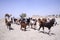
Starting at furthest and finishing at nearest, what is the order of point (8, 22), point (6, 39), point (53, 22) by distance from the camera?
point (8, 22)
point (53, 22)
point (6, 39)

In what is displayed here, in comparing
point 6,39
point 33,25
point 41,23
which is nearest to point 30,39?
point 6,39

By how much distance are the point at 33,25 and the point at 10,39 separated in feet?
30.0

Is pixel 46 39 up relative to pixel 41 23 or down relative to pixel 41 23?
down

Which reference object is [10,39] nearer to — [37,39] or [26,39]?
[26,39]

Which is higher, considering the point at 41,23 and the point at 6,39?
the point at 41,23

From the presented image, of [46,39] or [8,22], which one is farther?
[8,22]

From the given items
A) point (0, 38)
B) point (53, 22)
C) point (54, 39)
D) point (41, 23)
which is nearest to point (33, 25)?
point (41, 23)

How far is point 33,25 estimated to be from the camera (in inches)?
797

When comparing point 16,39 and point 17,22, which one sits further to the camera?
point 17,22

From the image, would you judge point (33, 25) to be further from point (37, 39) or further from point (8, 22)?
point (37, 39)

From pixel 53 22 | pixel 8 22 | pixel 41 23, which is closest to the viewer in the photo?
pixel 53 22

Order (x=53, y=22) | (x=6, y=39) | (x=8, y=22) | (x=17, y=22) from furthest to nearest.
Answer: (x=17, y=22), (x=8, y=22), (x=53, y=22), (x=6, y=39)

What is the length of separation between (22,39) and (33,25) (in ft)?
28.7

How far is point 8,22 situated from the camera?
1784 cm
